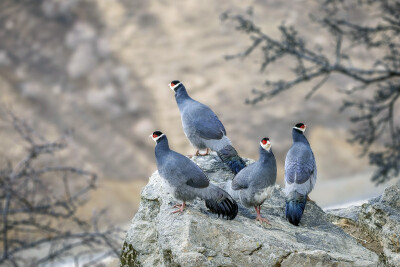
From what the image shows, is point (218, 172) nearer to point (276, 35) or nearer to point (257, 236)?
point (257, 236)

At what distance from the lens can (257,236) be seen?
4.24 meters

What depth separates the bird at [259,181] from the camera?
452cm

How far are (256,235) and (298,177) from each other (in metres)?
0.81

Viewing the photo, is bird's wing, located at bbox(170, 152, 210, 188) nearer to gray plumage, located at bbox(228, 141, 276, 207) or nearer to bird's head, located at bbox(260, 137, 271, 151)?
gray plumage, located at bbox(228, 141, 276, 207)

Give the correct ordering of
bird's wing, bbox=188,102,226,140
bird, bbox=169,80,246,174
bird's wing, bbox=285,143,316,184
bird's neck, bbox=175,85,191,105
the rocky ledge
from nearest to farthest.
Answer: the rocky ledge < bird's wing, bbox=285,143,316,184 < bird, bbox=169,80,246,174 < bird's wing, bbox=188,102,226,140 < bird's neck, bbox=175,85,191,105

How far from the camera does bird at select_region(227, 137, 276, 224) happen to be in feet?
14.8

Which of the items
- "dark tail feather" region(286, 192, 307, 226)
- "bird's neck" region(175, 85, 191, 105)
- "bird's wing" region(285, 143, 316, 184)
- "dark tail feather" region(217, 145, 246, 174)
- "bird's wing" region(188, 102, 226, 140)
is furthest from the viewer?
"bird's neck" region(175, 85, 191, 105)

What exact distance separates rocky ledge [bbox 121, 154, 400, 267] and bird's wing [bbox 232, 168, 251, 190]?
24cm

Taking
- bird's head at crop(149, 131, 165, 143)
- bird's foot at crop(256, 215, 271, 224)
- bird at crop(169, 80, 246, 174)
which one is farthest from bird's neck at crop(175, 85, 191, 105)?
bird's foot at crop(256, 215, 271, 224)

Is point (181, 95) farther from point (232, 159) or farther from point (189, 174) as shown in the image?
point (189, 174)

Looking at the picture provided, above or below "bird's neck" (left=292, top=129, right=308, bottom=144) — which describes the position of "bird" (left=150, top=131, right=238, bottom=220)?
below

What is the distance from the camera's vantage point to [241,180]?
4637 mm

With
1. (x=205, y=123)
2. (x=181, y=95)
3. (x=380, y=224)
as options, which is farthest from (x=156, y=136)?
(x=380, y=224)

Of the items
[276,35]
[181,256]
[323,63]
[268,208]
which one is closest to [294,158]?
[268,208]
